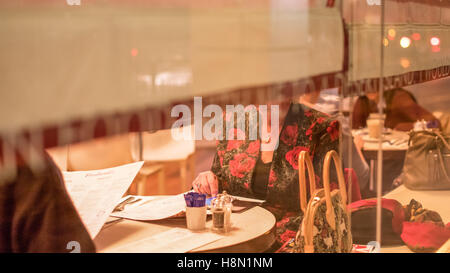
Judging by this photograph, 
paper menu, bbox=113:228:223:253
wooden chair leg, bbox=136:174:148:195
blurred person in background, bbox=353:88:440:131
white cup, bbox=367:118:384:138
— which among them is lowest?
paper menu, bbox=113:228:223:253

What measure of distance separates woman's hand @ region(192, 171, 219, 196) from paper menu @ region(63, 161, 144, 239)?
9.0 inches

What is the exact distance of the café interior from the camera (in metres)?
0.99

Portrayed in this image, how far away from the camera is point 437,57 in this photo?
133 cm

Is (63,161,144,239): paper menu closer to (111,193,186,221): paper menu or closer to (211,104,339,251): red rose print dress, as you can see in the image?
(111,193,186,221): paper menu

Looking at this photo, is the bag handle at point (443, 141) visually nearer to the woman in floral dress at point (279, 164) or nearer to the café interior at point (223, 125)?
the café interior at point (223, 125)

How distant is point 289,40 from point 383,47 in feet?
0.99

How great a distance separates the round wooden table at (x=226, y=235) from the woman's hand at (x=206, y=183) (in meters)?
0.17

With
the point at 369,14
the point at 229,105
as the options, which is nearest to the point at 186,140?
the point at 229,105

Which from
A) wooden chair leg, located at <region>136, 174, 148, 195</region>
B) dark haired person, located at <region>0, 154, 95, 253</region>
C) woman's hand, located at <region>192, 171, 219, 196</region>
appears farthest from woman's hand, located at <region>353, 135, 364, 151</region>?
dark haired person, located at <region>0, 154, 95, 253</region>

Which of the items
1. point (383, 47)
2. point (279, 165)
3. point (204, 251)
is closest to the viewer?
point (204, 251)

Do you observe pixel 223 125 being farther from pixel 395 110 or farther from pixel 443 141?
pixel 443 141

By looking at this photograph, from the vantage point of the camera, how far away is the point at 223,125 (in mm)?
1221

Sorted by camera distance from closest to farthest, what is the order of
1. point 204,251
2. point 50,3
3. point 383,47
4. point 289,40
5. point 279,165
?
point 50,3 → point 204,251 → point 289,40 → point 383,47 → point 279,165

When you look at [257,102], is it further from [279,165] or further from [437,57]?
[437,57]
